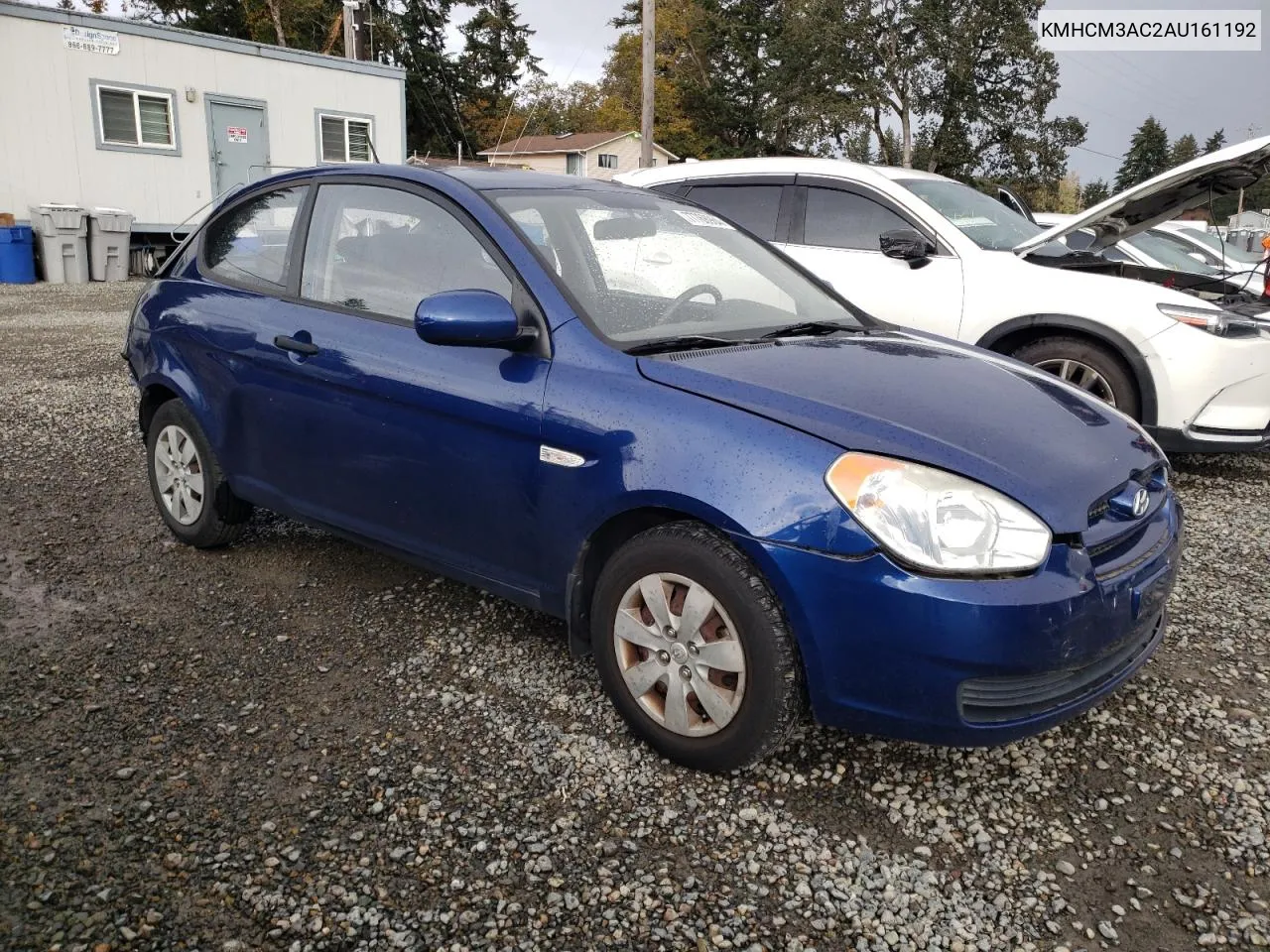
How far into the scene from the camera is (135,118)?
1686 cm

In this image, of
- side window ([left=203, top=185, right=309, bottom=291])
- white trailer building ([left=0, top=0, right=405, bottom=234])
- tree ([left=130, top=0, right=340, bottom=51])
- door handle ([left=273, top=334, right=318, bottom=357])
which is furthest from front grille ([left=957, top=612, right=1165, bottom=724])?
tree ([left=130, top=0, right=340, bottom=51])

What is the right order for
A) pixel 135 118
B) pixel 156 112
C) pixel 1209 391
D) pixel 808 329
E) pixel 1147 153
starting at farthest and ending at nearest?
pixel 1147 153 < pixel 156 112 < pixel 135 118 < pixel 1209 391 < pixel 808 329

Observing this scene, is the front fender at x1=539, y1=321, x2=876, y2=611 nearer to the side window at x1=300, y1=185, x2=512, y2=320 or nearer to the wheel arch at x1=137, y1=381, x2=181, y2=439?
the side window at x1=300, y1=185, x2=512, y2=320

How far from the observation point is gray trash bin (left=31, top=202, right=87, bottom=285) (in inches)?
616

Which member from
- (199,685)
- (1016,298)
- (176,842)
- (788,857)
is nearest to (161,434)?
(199,685)

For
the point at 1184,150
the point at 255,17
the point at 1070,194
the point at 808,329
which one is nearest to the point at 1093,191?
the point at 1070,194

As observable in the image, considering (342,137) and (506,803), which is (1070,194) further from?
(506,803)

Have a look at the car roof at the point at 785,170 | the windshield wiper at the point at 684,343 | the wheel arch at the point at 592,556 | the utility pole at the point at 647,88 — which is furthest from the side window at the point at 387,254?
the utility pole at the point at 647,88

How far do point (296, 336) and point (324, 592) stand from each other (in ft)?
3.44

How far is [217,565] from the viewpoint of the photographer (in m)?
4.21

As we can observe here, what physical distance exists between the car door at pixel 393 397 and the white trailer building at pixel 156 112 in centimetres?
1333

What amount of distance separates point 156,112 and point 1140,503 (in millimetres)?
18517

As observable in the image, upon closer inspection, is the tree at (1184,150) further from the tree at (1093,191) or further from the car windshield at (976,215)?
the car windshield at (976,215)

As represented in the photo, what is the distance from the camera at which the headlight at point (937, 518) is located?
231 cm
